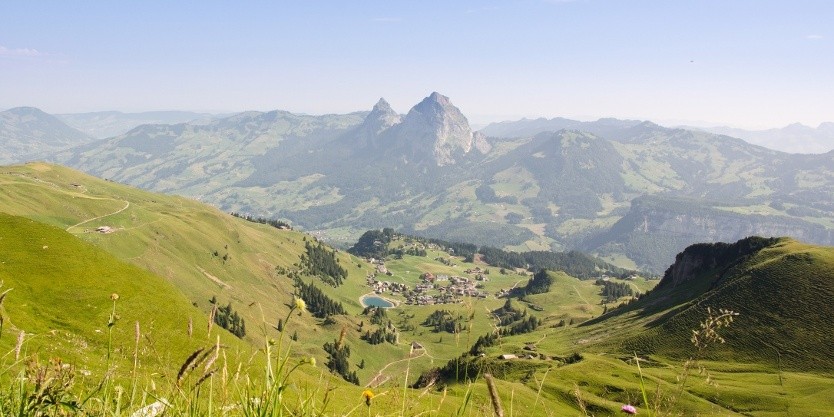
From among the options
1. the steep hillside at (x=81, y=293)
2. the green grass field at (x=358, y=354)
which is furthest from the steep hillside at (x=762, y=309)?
the steep hillside at (x=81, y=293)

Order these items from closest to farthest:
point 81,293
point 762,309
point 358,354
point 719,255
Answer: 1. point 81,293
2. point 762,309
3. point 719,255
4. point 358,354

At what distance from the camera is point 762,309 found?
418 ft

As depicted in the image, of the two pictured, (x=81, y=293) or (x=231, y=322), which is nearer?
(x=81, y=293)

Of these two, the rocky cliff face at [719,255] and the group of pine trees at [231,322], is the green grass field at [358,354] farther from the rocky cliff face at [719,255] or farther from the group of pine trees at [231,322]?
the rocky cliff face at [719,255]

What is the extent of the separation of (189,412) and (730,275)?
181 metres

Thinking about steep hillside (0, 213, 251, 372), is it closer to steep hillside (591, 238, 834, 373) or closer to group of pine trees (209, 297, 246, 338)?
steep hillside (591, 238, 834, 373)

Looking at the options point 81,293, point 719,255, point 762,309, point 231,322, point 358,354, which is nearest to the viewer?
point 81,293

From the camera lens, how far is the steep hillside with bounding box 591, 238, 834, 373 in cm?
11275

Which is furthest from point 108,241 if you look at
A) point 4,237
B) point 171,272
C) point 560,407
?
point 560,407

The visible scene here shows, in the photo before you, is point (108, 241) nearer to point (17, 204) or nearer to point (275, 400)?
point (17, 204)

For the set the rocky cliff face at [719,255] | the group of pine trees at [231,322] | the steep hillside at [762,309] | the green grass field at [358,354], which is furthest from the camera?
the rocky cliff face at [719,255]

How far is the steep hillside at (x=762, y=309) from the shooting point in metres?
113

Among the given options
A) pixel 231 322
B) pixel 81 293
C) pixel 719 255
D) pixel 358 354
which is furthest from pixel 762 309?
pixel 231 322

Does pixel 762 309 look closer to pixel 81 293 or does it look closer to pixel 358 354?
pixel 358 354
